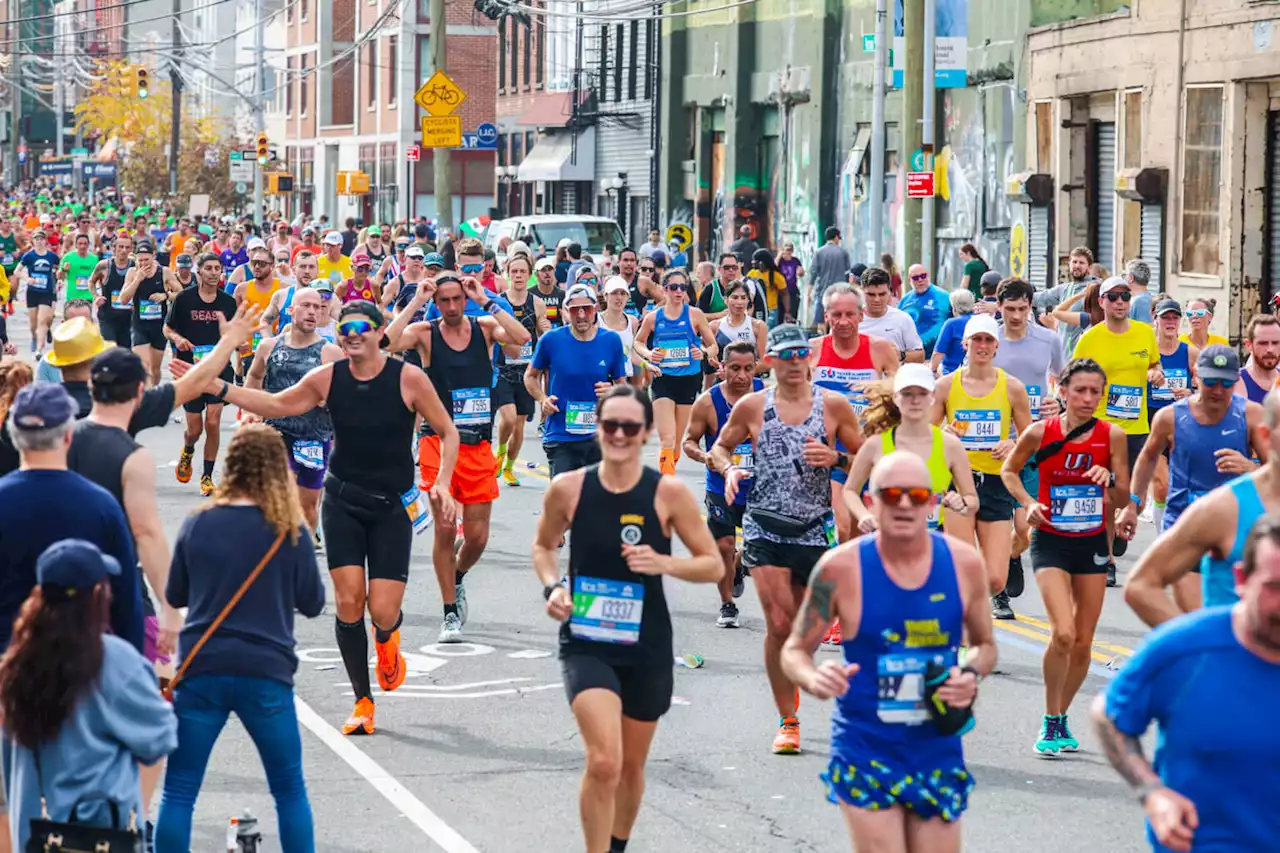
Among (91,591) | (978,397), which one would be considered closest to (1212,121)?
(978,397)

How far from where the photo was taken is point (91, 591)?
5773 millimetres

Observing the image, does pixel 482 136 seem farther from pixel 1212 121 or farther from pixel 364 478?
pixel 364 478

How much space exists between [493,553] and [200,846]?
24.8ft

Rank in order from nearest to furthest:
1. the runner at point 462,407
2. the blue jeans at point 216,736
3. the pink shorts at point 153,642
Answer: the blue jeans at point 216,736
the pink shorts at point 153,642
the runner at point 462,407

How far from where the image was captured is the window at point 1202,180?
85.4 ft

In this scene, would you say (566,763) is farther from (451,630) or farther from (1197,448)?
(1197,448)

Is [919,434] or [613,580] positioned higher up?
[919,434]

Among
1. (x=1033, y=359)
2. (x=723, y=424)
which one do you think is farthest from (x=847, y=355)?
(x=1033, y=359)

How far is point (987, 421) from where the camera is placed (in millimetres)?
11727

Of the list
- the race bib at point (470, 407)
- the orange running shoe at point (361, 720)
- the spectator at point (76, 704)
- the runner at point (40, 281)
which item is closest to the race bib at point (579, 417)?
the race bib at point (470, 407)

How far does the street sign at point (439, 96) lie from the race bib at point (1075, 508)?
24.1 metres

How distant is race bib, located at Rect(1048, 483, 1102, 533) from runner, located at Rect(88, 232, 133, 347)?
16400 millimetres

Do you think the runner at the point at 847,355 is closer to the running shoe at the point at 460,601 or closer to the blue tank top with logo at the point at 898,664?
the running shoe at the point at 460,601

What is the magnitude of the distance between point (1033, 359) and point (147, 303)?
1146cm
